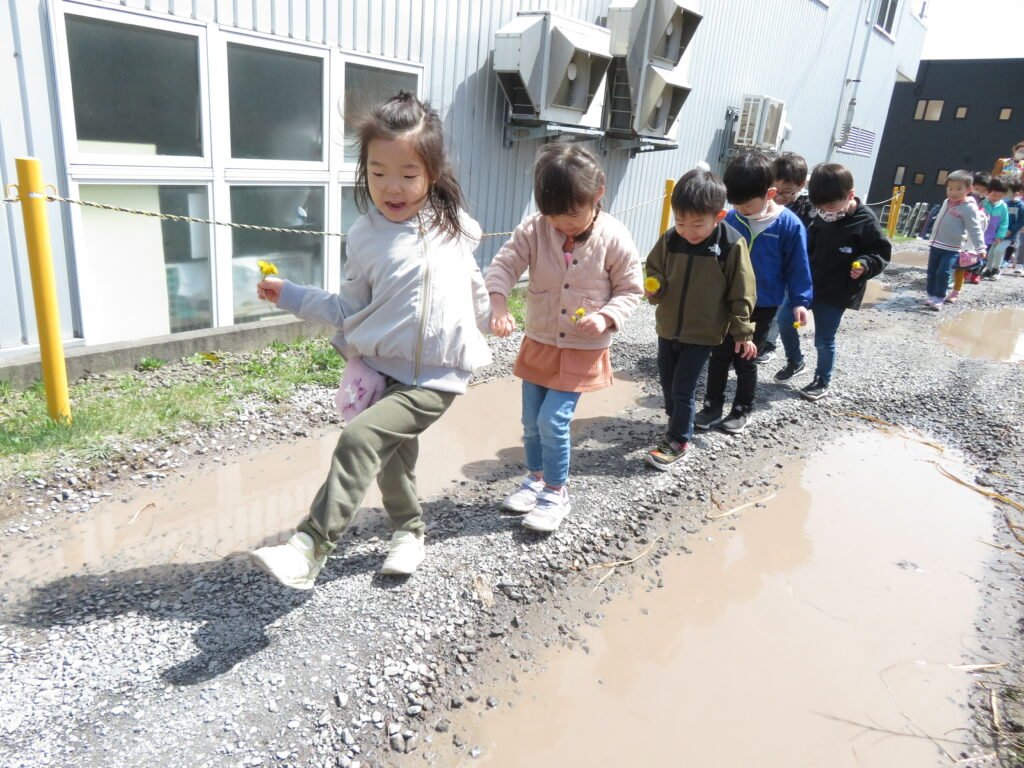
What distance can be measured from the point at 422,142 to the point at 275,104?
10.6ft

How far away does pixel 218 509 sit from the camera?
3.08 metres

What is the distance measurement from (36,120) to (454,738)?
381 cm

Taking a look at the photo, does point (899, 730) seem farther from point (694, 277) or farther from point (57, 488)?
point (57, 488)

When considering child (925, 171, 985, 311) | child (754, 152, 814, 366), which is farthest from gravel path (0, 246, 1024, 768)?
child (925, 171, 985, 311)

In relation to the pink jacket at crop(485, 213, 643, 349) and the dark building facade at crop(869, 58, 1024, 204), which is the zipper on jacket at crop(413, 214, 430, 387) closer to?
the pink jacket at crop(485, 213, 643, 349)

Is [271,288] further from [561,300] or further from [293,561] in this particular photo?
[561,300]

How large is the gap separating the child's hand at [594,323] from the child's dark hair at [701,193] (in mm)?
876

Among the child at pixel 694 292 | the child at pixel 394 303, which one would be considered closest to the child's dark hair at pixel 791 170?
the child at pixel 694 292

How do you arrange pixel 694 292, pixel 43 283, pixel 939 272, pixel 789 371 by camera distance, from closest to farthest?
pixel 43 283, pixel 694 292, pixel 789 371, pixel 939 272

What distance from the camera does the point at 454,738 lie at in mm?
2020

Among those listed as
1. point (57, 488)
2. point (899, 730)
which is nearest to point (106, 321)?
point (57, 488)

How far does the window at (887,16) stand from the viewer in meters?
14.4

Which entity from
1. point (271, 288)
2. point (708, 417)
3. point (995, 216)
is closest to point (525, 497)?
point (271, 288)

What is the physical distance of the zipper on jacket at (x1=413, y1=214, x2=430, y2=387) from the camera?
225cm
